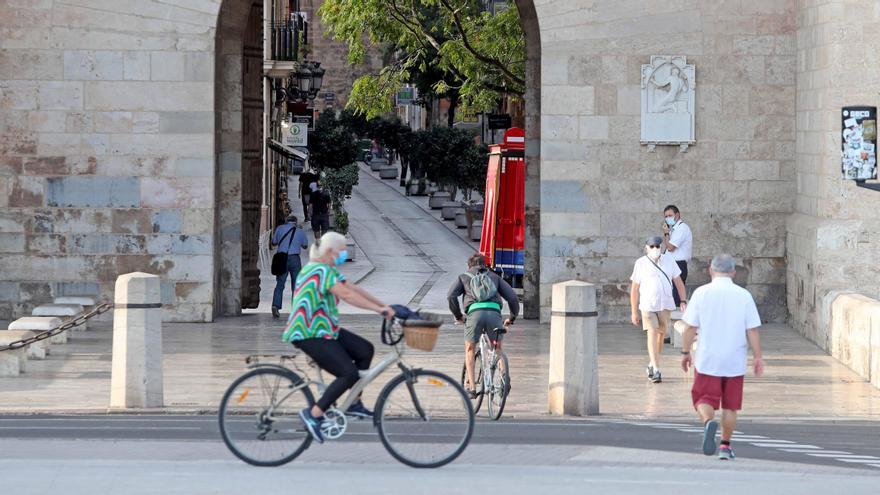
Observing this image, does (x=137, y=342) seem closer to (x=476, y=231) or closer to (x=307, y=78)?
(x=307, y=78)

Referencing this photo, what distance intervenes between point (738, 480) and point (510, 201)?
20.1 m

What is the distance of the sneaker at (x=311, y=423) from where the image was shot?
10.3 meters

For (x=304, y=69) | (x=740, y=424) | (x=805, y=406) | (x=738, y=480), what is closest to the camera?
(x=738, y=480)

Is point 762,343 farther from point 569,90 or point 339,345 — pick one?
point 339,345

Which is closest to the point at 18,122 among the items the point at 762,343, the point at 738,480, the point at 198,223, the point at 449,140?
the point at 198,223

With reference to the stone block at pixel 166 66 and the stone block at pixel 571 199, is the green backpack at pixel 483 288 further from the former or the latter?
the stone block at pixel 166 66

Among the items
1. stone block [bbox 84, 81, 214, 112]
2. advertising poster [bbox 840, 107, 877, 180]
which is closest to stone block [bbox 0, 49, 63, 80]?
stone block [bbox 84, 81, 214, 112]

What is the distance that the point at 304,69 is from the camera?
139 ft

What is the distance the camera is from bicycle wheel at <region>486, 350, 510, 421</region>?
13648 mm

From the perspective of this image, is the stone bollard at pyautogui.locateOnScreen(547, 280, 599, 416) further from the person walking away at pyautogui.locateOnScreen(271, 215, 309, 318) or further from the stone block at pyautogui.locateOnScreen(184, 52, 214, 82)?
the person walking away at pyautogui.locateOnScreen(271, 215, 309, 318)

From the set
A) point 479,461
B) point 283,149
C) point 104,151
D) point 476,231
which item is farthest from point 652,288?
point 476,231

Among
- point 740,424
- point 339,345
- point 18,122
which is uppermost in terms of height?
point 18,122

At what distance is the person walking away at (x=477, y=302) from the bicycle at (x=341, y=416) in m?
3.67

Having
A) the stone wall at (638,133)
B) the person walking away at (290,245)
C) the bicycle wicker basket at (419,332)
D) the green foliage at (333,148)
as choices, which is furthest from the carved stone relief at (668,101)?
the green foliage at (333,148)
